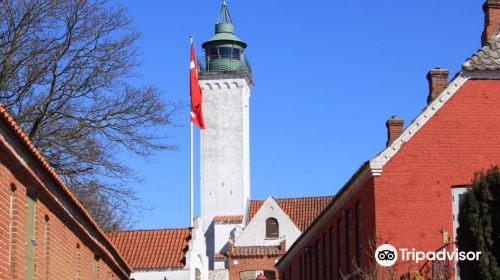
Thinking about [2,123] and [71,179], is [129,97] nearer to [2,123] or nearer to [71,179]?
[71,179]

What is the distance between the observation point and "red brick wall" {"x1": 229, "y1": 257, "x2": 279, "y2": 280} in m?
66.1

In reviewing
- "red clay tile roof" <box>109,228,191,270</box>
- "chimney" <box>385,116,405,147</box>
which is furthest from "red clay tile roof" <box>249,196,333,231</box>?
"chimney" <box>385,116,405,147</box>

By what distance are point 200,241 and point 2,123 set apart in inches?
1572

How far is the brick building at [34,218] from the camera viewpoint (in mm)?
14542

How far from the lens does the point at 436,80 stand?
2936 cm

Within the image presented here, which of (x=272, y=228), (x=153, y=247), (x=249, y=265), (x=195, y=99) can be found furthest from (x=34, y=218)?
(x=272, y=228)

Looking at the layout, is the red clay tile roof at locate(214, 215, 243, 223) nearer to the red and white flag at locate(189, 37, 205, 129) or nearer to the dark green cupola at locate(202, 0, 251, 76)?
the dark green cupola at locate(202, 0, 251, 76)

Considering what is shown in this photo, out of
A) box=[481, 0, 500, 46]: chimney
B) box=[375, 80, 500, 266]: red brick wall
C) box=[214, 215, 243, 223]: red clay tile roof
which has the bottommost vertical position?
box=[375, 80, 500, 266]: red brick wall

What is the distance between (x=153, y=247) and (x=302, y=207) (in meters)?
23.7

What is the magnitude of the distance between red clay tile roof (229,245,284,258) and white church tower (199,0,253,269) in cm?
495

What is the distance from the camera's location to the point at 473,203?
19.3 metres

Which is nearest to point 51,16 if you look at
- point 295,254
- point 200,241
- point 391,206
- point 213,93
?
point 391,206

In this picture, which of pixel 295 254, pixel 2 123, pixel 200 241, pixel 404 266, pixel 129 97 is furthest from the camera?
pixel 200 241

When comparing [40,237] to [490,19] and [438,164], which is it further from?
[490,19]
